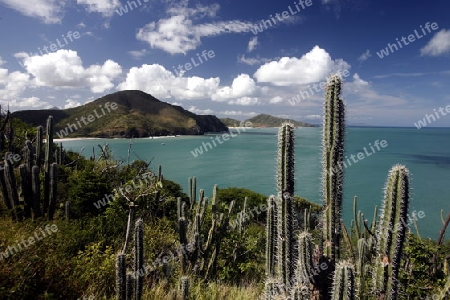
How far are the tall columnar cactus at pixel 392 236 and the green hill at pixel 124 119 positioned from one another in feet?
330

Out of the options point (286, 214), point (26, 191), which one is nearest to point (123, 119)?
point (26, 191)

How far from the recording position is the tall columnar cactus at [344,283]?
2.77 metres

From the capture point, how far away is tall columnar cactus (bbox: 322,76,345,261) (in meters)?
3.38

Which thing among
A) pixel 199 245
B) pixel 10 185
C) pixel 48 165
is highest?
pixel 48 165

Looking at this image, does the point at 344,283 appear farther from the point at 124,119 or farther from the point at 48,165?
the point at 124,119

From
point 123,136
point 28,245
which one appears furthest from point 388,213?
point 123,136

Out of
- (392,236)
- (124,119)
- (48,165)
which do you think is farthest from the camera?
(124,119)

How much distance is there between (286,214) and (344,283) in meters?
0.95

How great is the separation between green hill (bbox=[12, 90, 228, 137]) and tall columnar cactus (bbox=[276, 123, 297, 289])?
3923 inches

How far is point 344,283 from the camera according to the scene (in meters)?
2.78

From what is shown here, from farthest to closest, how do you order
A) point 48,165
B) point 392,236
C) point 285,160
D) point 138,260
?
point 48,165 → point 138,260 → point 285,160 → point 392,236

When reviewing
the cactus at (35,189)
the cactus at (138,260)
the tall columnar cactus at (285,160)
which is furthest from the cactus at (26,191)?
the tall columnar cactus at (285,160)

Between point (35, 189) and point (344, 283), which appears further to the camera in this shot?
point (35, 189)

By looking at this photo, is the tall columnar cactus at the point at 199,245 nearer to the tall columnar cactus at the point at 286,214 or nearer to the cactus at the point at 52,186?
the cactus at the point at 52,186
